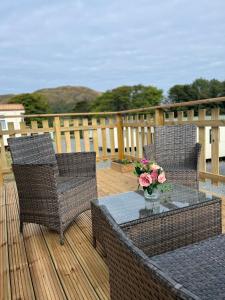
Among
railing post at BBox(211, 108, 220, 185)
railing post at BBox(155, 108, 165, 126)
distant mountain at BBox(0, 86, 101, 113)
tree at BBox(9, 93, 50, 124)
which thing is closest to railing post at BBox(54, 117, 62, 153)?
railing post at BBox(155, 108, 165, 126)

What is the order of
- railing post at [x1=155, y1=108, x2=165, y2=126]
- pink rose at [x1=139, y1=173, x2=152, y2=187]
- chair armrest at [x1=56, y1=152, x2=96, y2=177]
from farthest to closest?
railing post at [x1=155, y1=108, x2=165, y2=126], chair armrest at [x1=56, y1=152, x2=96, y2=177], pink rose at [x1=139, y1=173, x2=152, y2=187]

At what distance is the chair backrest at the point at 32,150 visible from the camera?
229 centimetres

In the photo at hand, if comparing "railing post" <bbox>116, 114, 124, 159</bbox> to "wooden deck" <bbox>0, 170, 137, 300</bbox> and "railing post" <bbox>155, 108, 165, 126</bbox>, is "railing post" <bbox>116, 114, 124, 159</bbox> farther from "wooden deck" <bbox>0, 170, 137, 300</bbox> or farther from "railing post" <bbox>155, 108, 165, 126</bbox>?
"wooden deck" <bbox>0, 170, 137, 300</bbox>

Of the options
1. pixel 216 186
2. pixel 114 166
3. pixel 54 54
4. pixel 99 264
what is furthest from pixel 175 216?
pixel 54 54

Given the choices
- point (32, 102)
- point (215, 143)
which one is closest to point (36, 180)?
point (215, 143)

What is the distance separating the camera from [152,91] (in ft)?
121

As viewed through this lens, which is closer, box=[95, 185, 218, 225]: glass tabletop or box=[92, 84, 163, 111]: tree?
box=[95, 185, 218, 225]: glass tabletop

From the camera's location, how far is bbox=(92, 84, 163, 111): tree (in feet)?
109

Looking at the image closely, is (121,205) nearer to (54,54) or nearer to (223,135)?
(223,135)

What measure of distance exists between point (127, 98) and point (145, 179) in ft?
110

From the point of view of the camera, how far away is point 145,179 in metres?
1.60

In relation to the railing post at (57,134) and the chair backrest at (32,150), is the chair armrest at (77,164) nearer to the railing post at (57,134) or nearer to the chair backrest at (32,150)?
the chair backrest at (32,150)

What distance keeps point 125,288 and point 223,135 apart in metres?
8.36

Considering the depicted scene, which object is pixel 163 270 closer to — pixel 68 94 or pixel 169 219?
pixel 169 219
